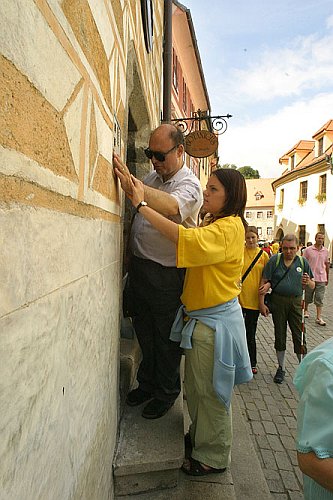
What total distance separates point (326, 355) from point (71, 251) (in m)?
0.80

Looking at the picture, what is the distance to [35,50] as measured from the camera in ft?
2.17

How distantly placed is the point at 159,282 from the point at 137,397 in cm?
80

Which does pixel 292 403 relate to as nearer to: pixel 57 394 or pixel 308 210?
pixel 57 394

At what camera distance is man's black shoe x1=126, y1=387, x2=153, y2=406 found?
93.1 inches

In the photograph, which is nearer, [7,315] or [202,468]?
Result: [7,315]

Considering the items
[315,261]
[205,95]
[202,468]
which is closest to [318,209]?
[205,95]

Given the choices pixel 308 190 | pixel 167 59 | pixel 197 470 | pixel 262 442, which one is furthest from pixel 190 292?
pixel 308 190

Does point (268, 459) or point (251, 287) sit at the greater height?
point (251, 287)

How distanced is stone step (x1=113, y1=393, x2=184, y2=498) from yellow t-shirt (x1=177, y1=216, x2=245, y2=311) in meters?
0.76

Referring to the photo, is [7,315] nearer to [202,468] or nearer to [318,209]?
[202,468]

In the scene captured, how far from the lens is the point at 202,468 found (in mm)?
2096

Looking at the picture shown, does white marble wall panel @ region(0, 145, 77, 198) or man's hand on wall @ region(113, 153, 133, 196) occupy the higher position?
man's hand on wall @ region(113, 153, 133, 196)

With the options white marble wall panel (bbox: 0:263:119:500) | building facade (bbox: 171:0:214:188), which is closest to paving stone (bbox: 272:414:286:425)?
white marble wall panel (bbox: 0:263:119:500)

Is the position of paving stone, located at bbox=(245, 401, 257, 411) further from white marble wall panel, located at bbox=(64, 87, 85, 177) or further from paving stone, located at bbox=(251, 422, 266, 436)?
white marble wall panel, located at bbox=(64, 87, 85, 177)
